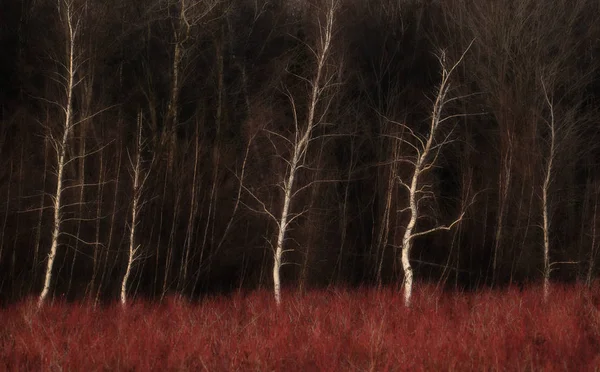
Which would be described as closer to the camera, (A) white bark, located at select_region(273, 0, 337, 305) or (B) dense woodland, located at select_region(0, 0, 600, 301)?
(A) white bark, located at select_region(273, 0, 337, 305)

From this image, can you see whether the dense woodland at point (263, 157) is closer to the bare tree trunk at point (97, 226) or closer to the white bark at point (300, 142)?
the bare tree trunk at point (97, 226)

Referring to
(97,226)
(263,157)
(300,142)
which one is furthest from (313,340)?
(263,157)

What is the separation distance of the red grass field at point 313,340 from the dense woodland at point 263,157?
18.6ft

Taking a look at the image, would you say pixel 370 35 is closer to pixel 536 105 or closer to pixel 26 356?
pixel 536 105

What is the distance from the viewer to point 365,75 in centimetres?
2723

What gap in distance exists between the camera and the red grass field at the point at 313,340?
8906 millimetres

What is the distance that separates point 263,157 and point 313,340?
1354 cm

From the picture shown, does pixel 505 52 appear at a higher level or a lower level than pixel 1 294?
higher

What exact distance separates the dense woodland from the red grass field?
568 centimetres

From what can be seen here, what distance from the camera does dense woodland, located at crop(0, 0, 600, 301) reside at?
19.6 meters

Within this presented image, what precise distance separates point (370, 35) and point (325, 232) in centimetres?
1096

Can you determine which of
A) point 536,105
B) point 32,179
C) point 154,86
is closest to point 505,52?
point 536,105

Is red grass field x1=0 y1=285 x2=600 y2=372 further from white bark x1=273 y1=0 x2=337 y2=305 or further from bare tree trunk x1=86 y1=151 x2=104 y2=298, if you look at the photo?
bare tree trunk x1=86 y1=151 x2=104 y2=298

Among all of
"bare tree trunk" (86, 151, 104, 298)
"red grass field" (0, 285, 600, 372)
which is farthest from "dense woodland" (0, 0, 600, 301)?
"red grass field" (0, 285, 600, 372)
